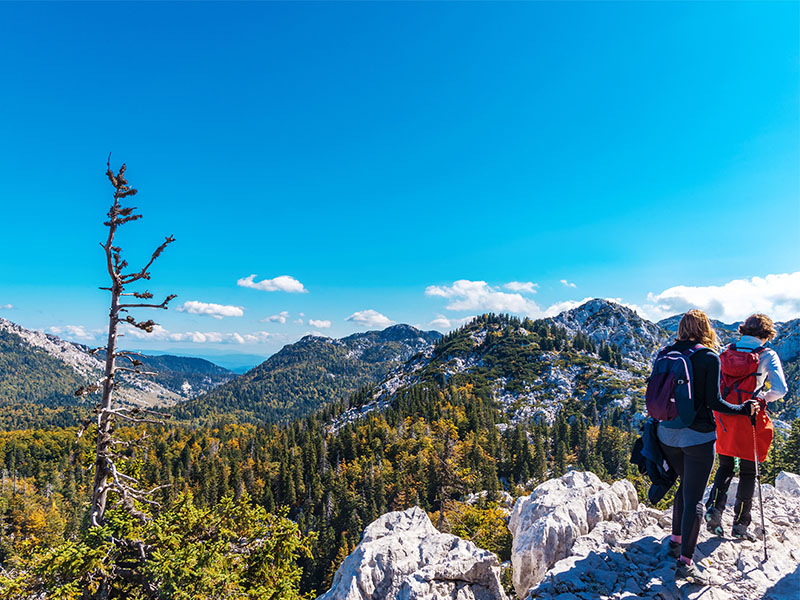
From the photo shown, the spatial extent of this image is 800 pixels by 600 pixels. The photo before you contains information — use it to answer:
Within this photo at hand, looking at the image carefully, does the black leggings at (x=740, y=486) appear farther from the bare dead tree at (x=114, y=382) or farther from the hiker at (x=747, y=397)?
the bare dead tree at (x=114, y=382)

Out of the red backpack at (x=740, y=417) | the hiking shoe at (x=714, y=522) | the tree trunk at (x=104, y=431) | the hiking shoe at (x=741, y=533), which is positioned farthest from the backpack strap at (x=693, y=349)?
the tree trunk at (x=104, y=431)

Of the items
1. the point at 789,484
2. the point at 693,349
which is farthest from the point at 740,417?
the point at 789,484

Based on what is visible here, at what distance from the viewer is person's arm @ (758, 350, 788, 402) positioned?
7688 millimetres

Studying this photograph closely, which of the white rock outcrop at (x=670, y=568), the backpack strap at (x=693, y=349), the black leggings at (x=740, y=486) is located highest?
the backpack strap at (x=693, y=349)

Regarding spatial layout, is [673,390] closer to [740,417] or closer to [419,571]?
[740,417]

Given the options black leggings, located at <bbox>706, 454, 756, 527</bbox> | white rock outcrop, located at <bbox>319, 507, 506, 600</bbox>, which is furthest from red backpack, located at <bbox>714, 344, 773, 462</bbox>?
white rock outcrop, located at <bbox>319, 507, 506, 600</bbox>

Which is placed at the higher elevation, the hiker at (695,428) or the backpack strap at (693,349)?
the backpack strap at (693,349)

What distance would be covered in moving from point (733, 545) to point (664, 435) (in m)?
4.30

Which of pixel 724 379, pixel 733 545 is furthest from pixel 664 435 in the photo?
pixel 733 545

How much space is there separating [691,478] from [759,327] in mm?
3675

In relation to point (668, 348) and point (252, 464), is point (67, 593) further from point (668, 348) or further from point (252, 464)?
point (252, 464)

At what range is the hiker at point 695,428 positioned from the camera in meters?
7.03

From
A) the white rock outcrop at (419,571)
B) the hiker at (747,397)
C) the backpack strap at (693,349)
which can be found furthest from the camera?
the white rock outcrop at (419,571)

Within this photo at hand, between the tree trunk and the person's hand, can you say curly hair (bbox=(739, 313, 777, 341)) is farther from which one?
the tree trunk
